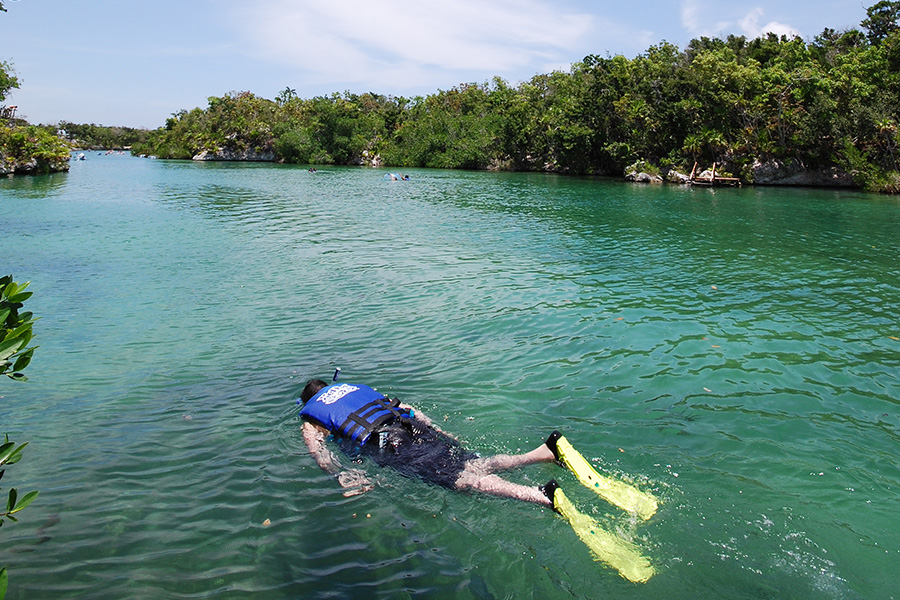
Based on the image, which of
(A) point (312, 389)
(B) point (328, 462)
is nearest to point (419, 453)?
(B) point (328, 462)

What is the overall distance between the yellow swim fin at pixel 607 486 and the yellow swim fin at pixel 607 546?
0.33 metres

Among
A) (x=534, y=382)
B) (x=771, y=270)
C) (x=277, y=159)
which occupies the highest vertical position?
(x=277, y=159)

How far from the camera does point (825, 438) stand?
246 inches

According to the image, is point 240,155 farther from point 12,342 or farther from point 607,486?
point 12,342

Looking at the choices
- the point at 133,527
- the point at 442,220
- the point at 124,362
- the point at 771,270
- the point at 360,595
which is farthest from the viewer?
the point at 442,220

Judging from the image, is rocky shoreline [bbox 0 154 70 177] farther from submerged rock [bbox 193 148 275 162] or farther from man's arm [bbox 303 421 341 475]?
man's arm [bbox 303 421 341 475]

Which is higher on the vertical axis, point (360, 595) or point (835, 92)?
point (835, 92)

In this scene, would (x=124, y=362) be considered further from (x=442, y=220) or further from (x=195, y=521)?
(x=442, y=220)

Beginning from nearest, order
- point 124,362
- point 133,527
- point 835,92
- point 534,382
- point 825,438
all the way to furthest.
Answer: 1. point 133,527
2. point 825,438
3. point 534,382
4. point 124,362
5. point 835,92

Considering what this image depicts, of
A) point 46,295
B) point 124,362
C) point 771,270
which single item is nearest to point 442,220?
point 771,270

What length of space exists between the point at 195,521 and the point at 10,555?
139cm

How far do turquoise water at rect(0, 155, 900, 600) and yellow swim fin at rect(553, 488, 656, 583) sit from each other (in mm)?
99

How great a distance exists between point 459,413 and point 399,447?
1.51m

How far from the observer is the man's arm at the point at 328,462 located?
17.8 feet
